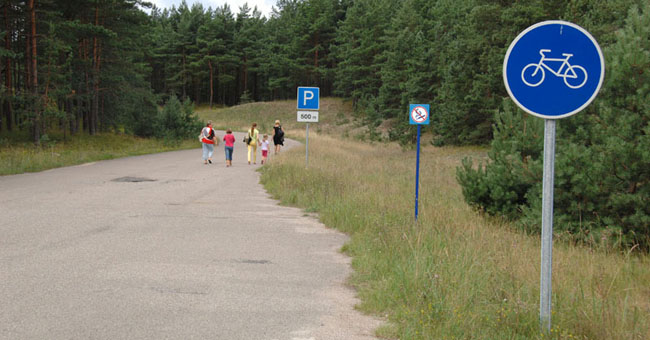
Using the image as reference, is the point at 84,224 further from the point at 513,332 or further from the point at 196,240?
the point at 513,332

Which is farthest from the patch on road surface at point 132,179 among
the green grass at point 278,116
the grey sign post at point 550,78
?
the green grass at point 278,116

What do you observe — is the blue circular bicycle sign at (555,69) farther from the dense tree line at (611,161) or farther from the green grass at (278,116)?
the green grass at (278,116)

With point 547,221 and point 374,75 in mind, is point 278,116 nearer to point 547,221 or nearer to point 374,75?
point 374,75

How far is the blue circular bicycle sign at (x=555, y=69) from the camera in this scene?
413 centimetres

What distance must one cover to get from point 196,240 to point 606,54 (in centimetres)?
735

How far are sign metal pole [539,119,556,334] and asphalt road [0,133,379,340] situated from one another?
146 centimetres

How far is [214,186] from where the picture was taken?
1593 cm

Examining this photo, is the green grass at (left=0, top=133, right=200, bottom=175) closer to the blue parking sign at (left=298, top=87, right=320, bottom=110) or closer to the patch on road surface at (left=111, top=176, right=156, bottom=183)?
the patch on road surface at (left=111, top=176, right=156, bottom=183)

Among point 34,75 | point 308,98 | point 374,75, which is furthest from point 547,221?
point 374,75

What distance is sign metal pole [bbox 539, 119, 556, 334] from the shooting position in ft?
13.9

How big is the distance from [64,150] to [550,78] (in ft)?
86.4

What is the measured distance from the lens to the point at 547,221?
425cm

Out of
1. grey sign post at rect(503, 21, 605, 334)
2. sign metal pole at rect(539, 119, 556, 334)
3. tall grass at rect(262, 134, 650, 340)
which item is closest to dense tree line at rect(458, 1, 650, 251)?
tall grass at rect(262, 134, 650, 340)

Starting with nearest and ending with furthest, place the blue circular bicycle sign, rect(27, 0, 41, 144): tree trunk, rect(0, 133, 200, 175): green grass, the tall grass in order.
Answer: the blue circular bicycle sign < the tall grass < rect(0, 133, 200, 175): green grass < rect(27, 0, 41, 144): tree trunk
